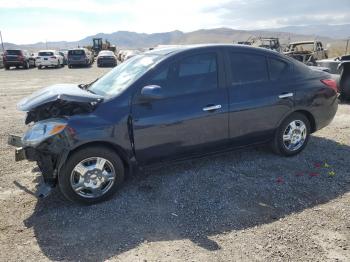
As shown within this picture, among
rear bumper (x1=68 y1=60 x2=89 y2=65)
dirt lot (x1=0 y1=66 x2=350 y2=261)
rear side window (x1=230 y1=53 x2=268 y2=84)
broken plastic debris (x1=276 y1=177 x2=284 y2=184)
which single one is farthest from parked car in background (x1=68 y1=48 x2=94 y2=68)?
broken plastic debris (x1=276 y1=177 x2=284 y2=184)

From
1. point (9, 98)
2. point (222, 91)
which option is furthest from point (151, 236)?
point (9, 98)

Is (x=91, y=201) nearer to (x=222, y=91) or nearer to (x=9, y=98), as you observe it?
(x=222, y=91)

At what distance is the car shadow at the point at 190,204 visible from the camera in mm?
3609

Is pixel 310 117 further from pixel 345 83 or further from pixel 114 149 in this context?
pixel 345 83

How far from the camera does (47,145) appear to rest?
400 cm

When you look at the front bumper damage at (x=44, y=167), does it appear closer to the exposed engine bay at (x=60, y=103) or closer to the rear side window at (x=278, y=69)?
the exposed engine bay at (x=60, y=103)

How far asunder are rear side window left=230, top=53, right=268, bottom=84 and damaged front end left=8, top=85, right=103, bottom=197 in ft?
6.23

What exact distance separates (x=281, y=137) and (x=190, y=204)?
2.04 meters

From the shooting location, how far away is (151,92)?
4160mm

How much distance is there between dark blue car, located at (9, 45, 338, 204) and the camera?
4.09 m

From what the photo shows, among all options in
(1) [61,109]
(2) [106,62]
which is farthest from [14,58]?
(1) [61,109]

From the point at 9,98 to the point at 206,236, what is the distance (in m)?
11.3

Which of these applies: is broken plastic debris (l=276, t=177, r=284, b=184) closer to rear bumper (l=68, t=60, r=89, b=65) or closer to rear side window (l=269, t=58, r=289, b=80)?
rear side window (l=269, t=58, r=289, b=80)

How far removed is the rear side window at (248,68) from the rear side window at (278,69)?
110 mm
